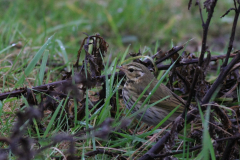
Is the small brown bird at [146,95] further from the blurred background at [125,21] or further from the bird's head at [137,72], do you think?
the blurred background at [125,21]

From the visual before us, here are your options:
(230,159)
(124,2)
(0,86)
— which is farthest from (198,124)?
(124,2)

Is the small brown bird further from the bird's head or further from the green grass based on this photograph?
the green grass

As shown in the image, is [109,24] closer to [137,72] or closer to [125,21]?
[125,21]

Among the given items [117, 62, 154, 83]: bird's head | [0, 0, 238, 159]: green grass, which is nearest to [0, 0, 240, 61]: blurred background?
[0, 0, 238, 159]: green grass

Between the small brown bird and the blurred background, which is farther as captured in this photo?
the blurred background

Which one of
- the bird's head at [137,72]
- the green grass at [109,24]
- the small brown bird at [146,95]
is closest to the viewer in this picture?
the small brown bird at [146,95]

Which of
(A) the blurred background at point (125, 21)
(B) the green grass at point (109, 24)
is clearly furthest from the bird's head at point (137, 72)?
(A) the blurred background at point (125, 21)

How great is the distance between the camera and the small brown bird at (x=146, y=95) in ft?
10.9

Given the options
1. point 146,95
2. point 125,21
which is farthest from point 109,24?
point 146,95

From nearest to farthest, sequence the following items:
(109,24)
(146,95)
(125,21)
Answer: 1. (146,95)
2. (109,24)
3. (125,21)

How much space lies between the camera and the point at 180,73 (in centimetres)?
354

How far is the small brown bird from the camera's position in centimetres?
331

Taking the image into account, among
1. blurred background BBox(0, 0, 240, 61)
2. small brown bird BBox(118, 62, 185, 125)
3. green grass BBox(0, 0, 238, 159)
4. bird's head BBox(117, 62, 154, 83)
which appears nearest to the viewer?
small brown bird BBox(118, 62, 185, 125)

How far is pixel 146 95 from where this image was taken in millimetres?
3578
